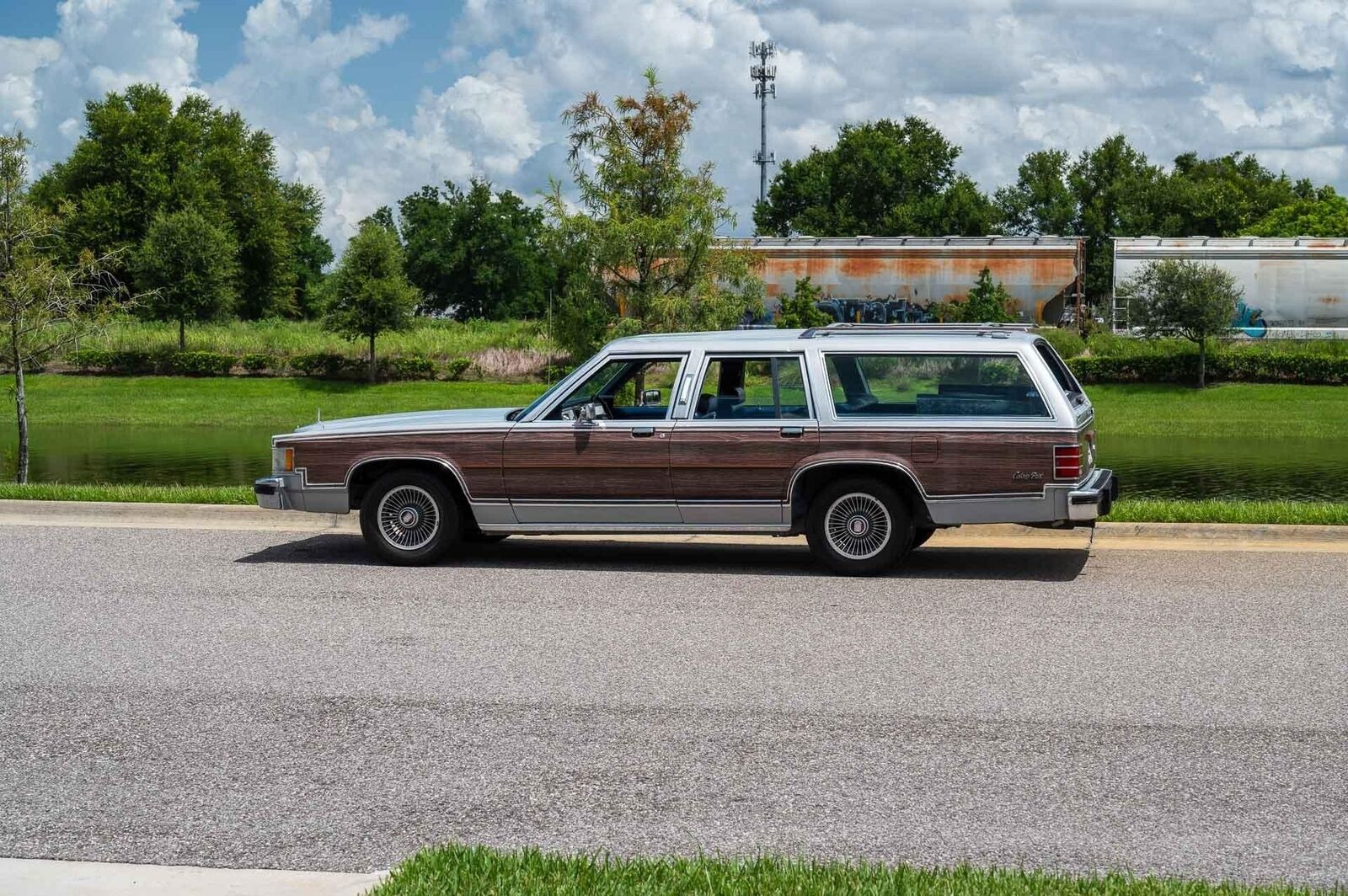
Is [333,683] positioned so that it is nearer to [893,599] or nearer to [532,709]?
[532,709]

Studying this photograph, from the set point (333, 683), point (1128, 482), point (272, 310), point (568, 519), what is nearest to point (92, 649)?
point (333, 683)

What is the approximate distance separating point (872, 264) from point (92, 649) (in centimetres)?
4043

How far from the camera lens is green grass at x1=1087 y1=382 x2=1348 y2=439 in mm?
33312

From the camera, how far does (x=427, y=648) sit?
8.48 m

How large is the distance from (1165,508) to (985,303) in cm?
3242

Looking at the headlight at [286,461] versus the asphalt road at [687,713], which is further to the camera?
the headlight at [286,461]

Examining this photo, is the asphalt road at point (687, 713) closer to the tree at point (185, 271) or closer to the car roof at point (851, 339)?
the car roof at point (851, 339)

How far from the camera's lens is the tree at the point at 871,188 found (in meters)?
81.4

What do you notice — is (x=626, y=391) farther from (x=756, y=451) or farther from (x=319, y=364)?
(x=319, y=364)

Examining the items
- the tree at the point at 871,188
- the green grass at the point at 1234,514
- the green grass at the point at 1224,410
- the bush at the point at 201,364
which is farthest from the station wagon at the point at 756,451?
the tree at the point at 871,188

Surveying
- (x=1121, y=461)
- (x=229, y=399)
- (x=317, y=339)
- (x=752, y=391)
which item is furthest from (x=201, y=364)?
(x=752, y=391)

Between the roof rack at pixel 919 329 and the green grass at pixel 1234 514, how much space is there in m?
2.28

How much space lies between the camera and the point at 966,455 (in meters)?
10.6

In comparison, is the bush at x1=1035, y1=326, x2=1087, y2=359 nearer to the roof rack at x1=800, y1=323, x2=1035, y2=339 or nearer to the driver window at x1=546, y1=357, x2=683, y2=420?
the roof rack at x1=800, y1=323, x2=1035, y2=339
